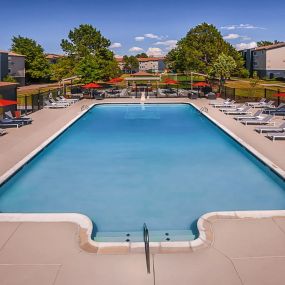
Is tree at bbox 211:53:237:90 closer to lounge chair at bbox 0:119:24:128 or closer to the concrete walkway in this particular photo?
lounge chair at bbox 0:119:24:128

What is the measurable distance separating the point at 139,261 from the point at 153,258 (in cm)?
26

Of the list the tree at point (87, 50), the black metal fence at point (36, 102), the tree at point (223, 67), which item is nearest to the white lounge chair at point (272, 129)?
the black metal fence at point (36, 102)

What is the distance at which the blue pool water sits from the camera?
9711 millimetres

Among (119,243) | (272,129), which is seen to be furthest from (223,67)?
(119,243)

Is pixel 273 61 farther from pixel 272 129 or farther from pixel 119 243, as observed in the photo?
pixel 119 243

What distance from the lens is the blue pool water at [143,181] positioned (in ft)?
31.9

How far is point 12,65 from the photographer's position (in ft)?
197

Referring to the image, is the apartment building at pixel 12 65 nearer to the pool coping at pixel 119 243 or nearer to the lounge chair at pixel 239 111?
the lounge chair at pixel 239 111

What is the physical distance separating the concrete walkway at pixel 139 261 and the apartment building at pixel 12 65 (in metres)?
53.5

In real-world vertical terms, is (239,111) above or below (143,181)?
above

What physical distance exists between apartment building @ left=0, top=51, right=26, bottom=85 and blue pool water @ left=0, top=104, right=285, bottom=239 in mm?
41316

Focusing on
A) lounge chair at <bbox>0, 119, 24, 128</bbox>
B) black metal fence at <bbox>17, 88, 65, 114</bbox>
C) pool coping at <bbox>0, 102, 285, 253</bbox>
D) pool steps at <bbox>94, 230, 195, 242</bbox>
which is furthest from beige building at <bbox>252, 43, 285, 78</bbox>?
pool steps at <bbox>94, 230, 195, 242</bbox>

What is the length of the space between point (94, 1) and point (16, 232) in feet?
140

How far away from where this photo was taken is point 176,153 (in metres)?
15.6
